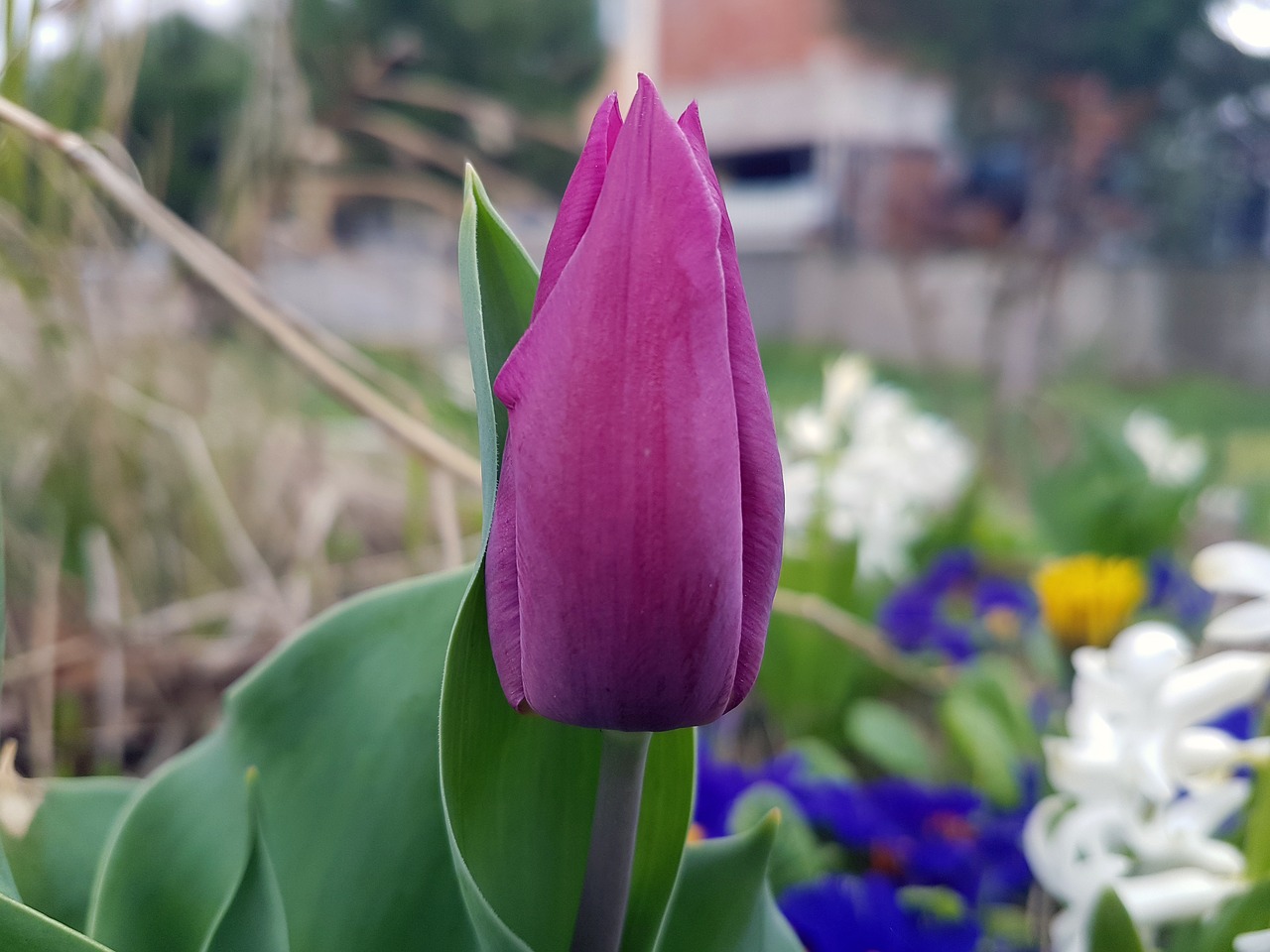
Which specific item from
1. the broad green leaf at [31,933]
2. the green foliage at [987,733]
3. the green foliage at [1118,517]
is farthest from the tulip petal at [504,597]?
the green foliage at [1118,517]

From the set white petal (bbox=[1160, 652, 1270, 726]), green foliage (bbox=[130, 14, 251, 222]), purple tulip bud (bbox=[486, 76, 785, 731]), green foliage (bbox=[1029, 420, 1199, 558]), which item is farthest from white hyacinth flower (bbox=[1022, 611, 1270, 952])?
green foliage (bbox=[1029, 420, 1199, 558])

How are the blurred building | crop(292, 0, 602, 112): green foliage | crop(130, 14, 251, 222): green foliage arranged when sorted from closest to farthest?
1. crop(130, 14, 251, 222): green foliage
2. the blurred building
3. crop(292, 0, 602, 112): green foliage

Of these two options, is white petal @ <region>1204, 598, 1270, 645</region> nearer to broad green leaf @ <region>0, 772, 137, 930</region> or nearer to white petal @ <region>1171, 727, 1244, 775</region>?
white petal @ <region>1171, 727, 1244, 775</region>

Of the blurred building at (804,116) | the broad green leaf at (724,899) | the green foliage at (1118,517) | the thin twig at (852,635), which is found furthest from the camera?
the blurred building at (804,116)

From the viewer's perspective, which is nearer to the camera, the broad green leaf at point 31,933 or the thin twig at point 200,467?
the broad green leaf at point 31,933

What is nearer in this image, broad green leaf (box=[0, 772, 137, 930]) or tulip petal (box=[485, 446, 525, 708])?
tulip petal (box=[485, 446, 525, 708])

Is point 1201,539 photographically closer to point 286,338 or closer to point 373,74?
point 373,74

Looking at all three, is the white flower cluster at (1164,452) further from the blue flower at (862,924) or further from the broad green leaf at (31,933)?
the broad green leaf at (31,933)
